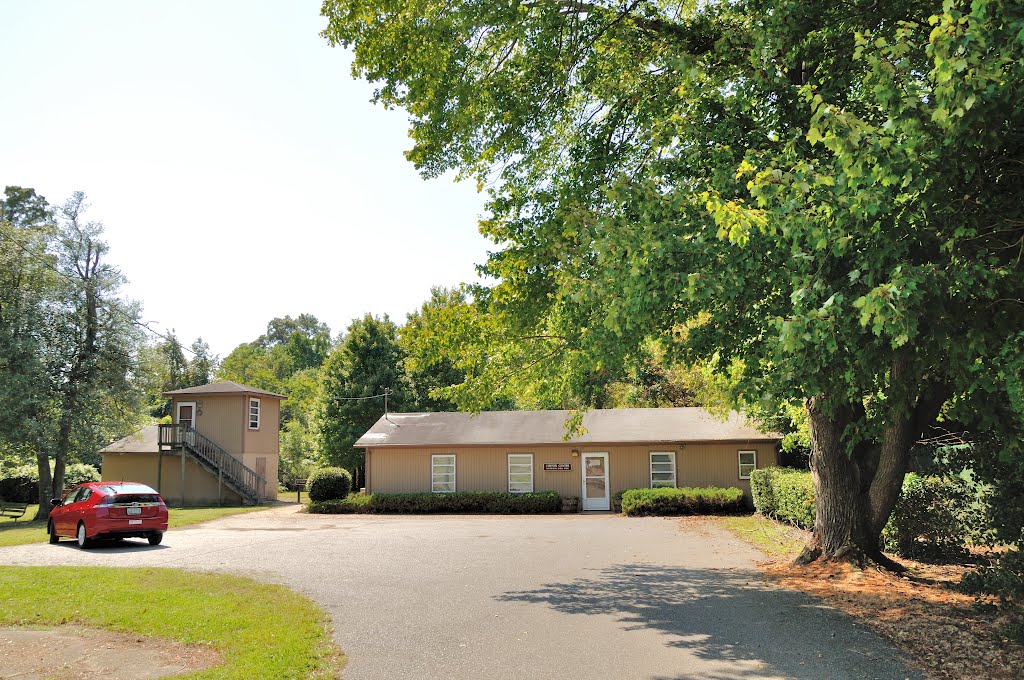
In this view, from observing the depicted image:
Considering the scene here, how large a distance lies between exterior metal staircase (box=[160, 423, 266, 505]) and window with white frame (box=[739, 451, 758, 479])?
816 inches

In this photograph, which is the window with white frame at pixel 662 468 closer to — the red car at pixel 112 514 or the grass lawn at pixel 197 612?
the red car at pixel 112 514

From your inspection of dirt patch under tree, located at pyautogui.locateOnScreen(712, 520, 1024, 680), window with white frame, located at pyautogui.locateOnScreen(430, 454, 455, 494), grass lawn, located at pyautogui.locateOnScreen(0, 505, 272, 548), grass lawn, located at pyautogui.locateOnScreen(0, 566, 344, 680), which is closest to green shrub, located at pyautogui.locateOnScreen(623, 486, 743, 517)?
window with white frame, located at pyautogui.locateOnScreen(430, 454, 455, 494)

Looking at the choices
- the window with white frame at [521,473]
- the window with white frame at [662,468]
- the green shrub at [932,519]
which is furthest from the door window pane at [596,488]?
the green shrub at [932,519]

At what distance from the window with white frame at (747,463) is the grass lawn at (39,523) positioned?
63.0 ft

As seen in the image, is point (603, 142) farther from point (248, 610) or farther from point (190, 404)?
point (190, 404)

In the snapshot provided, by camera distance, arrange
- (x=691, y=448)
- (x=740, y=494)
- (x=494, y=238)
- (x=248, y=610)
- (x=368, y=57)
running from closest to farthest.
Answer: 1. (x=248, y=610)
2. (x=368, y=57)
3. (x=494, y=238)
4. (x=740, y=494)
5. (x=691, y=448)

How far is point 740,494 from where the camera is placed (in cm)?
2641

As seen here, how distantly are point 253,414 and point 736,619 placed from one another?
30.0 m

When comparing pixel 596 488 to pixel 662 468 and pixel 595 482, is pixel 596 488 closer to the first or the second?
pixel 595 482

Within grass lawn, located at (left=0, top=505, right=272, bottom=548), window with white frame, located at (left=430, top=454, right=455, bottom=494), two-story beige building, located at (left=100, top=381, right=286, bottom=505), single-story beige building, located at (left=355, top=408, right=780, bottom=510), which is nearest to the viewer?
grass lawn, located at (left=0, top=505, right=272, bottom=548)

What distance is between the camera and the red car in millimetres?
17141

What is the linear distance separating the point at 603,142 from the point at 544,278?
2.41 meters

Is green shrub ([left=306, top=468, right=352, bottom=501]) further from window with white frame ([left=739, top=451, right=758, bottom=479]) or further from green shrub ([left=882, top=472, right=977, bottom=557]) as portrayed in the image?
green shrub ([left=882, top=472, right=977, bottom=557])

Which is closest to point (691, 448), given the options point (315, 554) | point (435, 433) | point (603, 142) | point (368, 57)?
point (435, 433)
